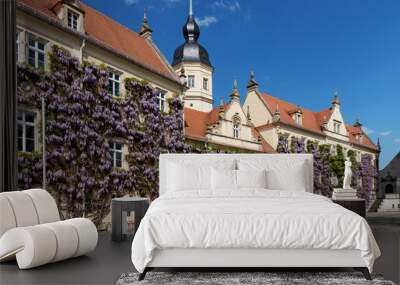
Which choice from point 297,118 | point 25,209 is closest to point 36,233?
point 25,209

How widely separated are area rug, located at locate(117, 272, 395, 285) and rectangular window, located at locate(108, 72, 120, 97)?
3.41 metres

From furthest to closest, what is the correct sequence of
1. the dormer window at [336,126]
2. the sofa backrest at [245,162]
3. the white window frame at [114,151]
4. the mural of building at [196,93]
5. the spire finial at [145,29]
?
the dormer window at [336,126] → the spire finial at [145,29] → the white window frame at [114,151] → the mural of building at [196,93] → the sofa backrest at [245,162]

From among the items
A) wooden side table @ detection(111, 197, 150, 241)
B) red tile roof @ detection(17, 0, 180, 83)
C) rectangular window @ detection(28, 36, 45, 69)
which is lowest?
wooden side table @ detection(111, 197, 150, 241)

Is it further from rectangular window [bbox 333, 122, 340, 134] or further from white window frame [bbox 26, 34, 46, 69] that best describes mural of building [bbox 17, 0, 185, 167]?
rectangular window [bbox 333, 122, 340, 134]

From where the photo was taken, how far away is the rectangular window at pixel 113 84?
215 inches

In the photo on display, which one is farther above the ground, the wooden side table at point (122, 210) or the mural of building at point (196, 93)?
the mural of building at point (196, 93)

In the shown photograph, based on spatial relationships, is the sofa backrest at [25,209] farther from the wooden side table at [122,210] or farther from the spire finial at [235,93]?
the spire finial at [235,93]

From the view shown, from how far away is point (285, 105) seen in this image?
5.90 m

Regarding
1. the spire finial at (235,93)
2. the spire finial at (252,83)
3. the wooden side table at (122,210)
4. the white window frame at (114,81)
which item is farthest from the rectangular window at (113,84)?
the wooden side table at (122,210)

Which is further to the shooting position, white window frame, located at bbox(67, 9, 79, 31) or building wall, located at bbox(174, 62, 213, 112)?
building wall, located at bbox(174, 62, 213, 112)

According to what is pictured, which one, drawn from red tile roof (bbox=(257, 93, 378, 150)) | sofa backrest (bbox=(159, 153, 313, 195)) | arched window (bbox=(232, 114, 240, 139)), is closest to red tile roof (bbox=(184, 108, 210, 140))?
arched window (bbox=(232, 114, 240, 139))

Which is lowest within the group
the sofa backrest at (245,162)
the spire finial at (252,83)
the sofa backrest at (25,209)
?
the sofa backrest at (25,209)

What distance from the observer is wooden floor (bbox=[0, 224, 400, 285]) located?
2.52 metres

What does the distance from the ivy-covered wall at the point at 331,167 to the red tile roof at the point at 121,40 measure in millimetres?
2268
